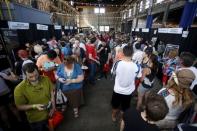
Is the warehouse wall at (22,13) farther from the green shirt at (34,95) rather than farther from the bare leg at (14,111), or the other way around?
the green shirt at (34,95)

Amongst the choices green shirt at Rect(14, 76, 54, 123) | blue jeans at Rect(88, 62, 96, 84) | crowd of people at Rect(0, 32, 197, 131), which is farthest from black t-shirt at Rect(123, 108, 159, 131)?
blue jeans at Rect(88, 62, 96, 84)

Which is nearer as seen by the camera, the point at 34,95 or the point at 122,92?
the point at 34,95

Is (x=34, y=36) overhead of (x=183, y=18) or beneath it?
beneath

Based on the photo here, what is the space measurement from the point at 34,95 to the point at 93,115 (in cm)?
184

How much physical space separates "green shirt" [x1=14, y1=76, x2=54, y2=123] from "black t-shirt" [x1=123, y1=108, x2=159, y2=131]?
1.17 meters

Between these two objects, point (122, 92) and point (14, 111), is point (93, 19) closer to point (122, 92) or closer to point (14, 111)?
point (14, 111)

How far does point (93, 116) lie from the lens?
3303 millimetres

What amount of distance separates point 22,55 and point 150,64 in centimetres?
276

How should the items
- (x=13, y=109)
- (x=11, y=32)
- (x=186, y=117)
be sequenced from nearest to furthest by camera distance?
(x=186, y=117)
(x=13, y=109)
(x=11, y=32)

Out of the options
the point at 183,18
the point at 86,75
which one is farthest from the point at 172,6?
the point at 86,75

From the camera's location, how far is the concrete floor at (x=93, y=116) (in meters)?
2.95

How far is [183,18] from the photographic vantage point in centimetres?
628

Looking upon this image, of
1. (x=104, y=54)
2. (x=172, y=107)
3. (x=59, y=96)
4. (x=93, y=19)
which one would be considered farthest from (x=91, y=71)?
(x=93, y=19)

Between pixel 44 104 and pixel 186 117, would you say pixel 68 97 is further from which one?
pixel 186 117
